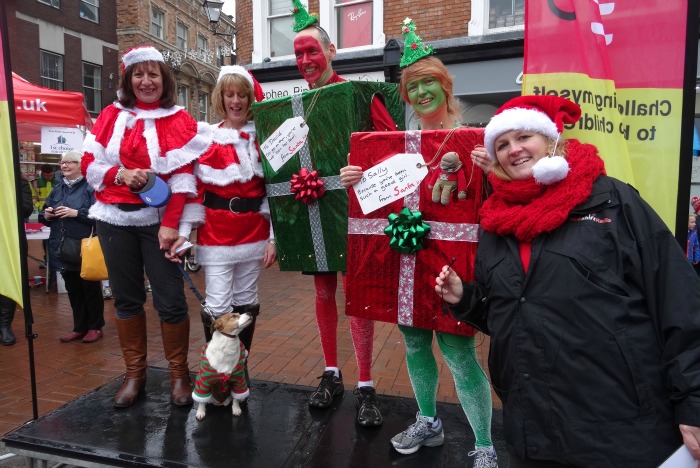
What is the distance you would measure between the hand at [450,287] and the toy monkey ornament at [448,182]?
1.38 feet

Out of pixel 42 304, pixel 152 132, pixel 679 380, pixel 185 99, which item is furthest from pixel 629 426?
pixel 185 99

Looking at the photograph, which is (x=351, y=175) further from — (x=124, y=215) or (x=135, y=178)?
(x=124, y=215)

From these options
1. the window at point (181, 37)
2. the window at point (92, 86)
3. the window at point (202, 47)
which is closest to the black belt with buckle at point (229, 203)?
the window at point (92, 86)

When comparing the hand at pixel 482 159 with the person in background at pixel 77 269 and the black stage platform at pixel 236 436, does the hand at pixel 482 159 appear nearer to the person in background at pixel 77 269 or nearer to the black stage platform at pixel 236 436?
the black stage platform at pixel 236 436

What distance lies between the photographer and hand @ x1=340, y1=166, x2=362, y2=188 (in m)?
2.23

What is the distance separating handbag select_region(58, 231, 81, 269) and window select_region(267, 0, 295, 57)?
6.32 meters

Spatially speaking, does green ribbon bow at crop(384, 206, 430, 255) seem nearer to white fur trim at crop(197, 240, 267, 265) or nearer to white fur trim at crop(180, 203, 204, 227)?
white fur trim at crop(197, 240, 267, 265)

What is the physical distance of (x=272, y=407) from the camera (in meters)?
2.88

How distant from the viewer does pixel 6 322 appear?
4.64 metres

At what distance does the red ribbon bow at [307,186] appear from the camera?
8.57ft

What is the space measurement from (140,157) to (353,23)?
23.6 ft

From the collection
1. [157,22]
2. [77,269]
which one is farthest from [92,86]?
[77,269]

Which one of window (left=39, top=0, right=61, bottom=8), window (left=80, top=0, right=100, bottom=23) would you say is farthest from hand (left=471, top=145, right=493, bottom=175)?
window (left=80, top=0, right=100, bottom=23)

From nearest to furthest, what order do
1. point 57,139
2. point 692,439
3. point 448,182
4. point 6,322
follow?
point 692,439 < point 448,182 < point 6,322 < point 57,139
